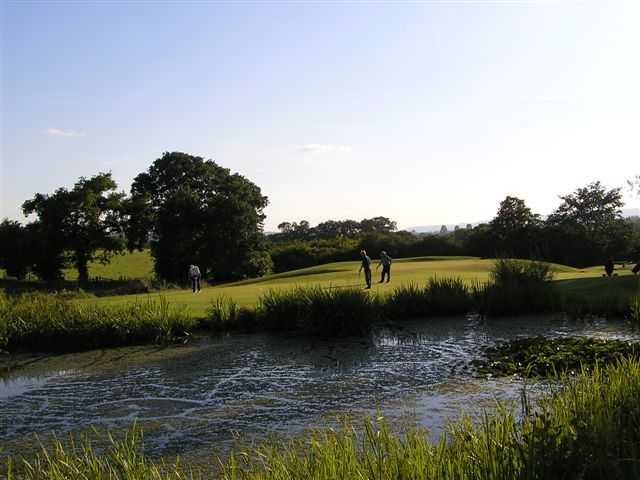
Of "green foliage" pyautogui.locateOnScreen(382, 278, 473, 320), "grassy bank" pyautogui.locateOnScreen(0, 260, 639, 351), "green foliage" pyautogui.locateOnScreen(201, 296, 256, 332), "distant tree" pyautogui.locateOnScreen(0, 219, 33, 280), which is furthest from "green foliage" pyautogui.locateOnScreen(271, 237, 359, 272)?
"green foliage" pyautogui.locateOnScreen(201, 296, 256, 332)

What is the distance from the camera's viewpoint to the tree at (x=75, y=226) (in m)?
57.2

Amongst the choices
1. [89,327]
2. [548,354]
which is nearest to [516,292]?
[548,354]

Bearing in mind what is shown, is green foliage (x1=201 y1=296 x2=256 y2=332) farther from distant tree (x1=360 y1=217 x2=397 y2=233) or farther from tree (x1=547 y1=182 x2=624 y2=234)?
distant tree (x1=360 y1=217 x2=397 y2=233)

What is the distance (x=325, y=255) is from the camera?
70.0 meters

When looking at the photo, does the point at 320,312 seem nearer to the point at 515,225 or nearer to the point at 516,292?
the point at 516,292

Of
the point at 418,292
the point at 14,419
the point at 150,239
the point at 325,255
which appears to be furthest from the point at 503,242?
the point at 14,419

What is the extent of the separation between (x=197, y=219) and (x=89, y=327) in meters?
33.8

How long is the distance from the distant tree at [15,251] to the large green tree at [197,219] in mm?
9865

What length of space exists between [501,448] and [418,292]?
18.2m

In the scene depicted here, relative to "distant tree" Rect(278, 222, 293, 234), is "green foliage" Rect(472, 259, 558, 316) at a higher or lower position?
lower

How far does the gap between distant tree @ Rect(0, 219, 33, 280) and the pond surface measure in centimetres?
4375

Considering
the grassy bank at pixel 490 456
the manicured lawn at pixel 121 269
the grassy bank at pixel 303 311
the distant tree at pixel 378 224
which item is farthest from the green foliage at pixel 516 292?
the distant tree at pixel 378 224

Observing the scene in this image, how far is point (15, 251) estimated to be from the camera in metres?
59.2

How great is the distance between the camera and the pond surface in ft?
36.7
